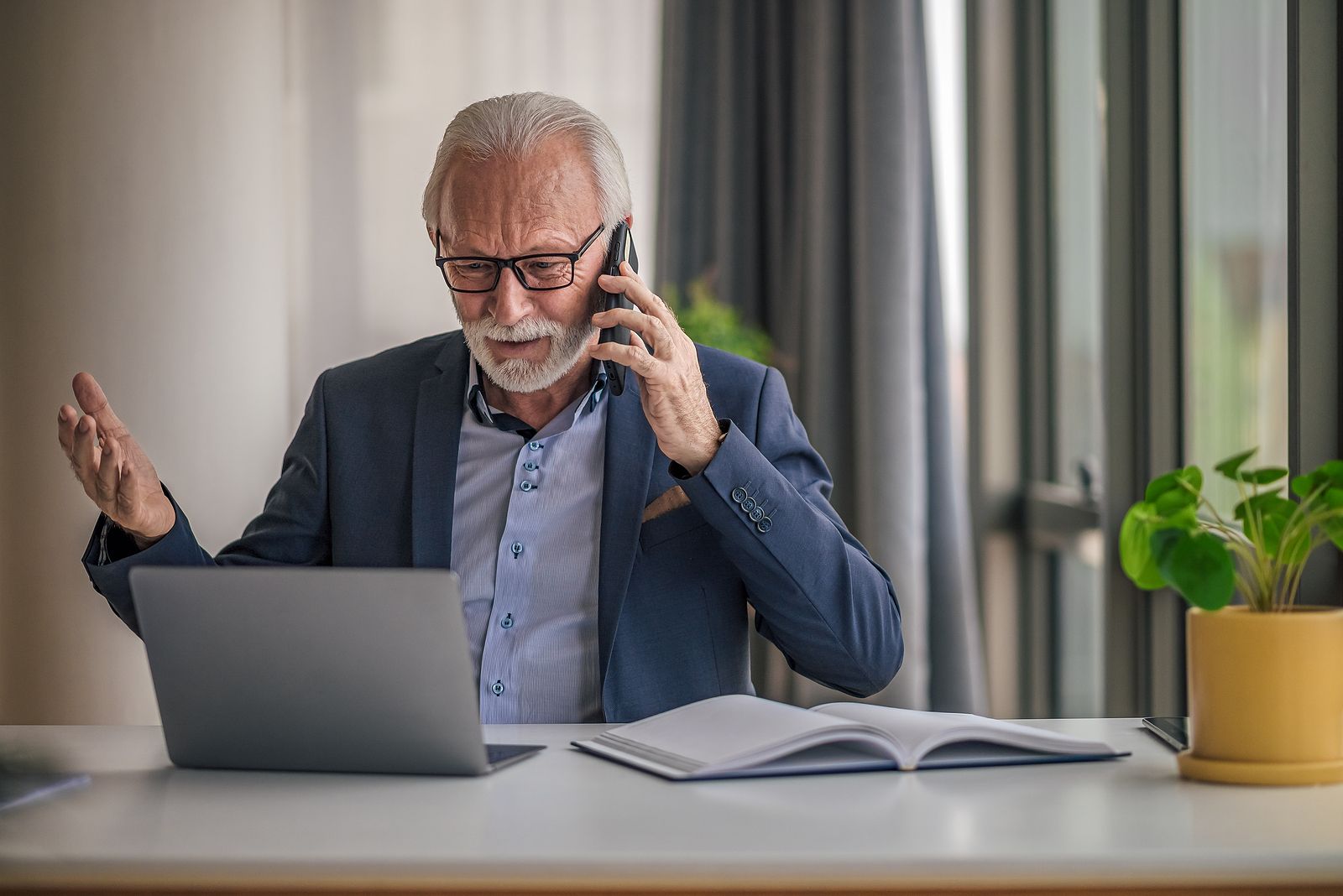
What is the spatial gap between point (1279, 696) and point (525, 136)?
1211mm

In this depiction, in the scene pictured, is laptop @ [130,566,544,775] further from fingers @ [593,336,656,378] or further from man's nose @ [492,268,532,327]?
man's nose @ [492,268,532,327]

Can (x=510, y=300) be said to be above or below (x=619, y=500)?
above

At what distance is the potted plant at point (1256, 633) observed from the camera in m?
1.06

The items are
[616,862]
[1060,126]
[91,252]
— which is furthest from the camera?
[1060,126]

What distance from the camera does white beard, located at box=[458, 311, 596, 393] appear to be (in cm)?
178

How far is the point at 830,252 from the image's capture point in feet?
12.3

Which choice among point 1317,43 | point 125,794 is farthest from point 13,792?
point 1317,43

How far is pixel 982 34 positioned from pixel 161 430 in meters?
2.56

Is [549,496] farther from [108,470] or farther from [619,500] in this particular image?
[108,470]

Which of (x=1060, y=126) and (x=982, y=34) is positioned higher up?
(x=982, y=34)

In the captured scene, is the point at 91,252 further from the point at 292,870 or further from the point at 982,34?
the point at 982,34

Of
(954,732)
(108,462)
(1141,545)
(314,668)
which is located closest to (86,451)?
(108,462)

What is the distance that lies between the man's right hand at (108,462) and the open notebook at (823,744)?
67cm

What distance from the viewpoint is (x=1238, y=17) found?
243 cm
